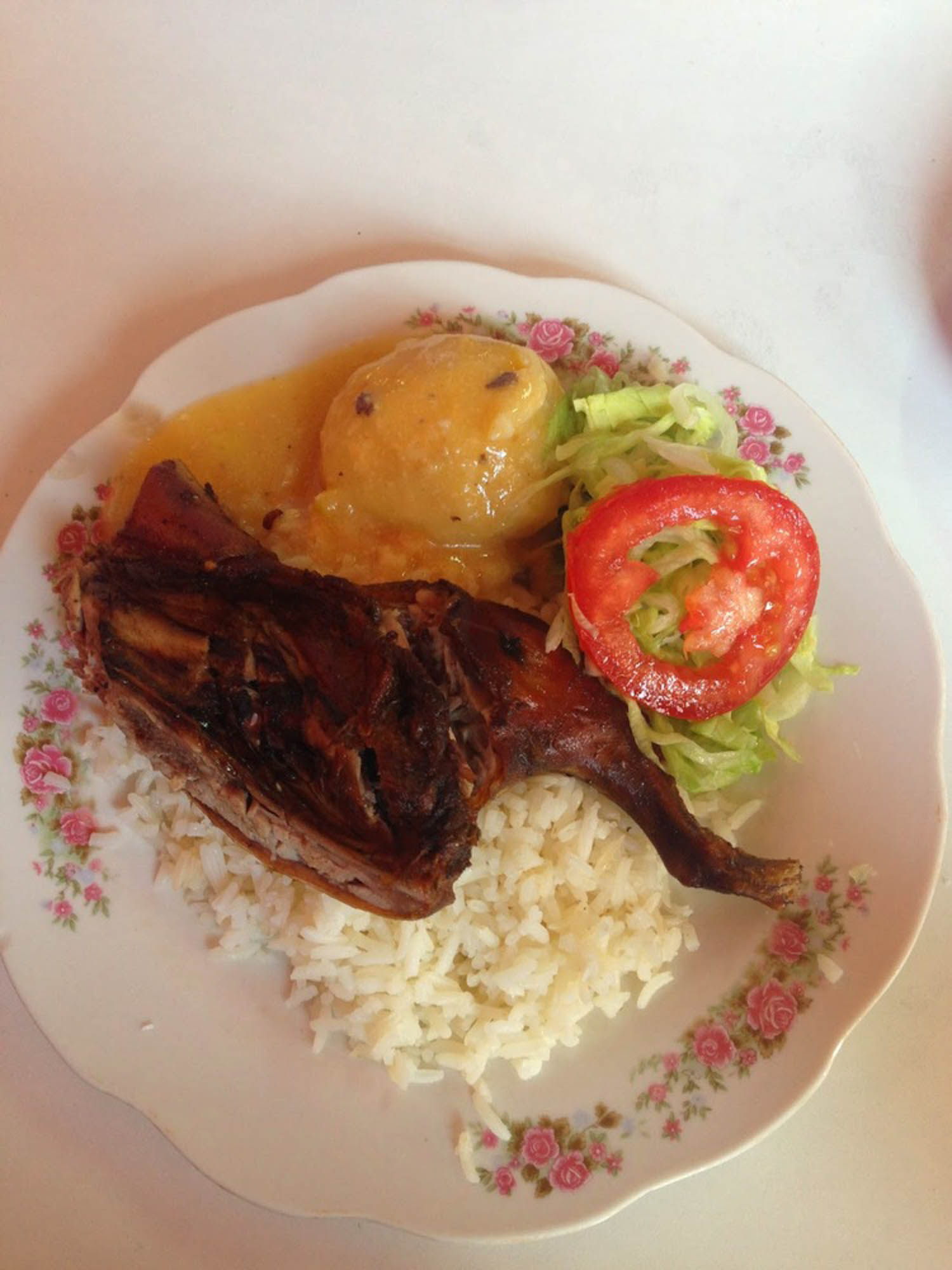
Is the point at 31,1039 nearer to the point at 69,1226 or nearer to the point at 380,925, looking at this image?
the point at 69,1226

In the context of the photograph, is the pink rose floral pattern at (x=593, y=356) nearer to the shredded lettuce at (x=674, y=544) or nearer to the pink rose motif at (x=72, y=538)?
the shredded lettuce at (x=674, y=544)

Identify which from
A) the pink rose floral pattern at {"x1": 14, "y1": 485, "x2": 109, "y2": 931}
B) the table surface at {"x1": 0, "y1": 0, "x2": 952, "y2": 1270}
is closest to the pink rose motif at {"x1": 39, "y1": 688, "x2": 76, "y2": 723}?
the pink rose floral pattern at {"x1": 14, "y1": 485, "x2": 109, "y2": 931}

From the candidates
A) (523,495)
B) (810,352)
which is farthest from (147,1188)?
(810,352)

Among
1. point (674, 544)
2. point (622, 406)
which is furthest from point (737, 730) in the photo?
point (622, 406)

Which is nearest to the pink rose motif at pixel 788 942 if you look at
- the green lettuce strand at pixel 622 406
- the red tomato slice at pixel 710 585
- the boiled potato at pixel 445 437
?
the red tomato slice at pixel 710 585

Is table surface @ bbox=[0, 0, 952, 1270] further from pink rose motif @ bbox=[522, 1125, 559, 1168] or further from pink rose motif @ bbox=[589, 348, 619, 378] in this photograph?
pink rose motif @ bbox=[522, 1125, 559, 1168]

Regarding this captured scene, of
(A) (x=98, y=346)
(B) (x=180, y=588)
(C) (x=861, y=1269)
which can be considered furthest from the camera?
(A) (x=98, y=346)

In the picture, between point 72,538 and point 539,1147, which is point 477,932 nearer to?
point 539,1147
